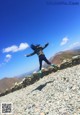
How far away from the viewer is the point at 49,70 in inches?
869

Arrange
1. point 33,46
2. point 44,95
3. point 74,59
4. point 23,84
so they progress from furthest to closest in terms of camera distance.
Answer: point 23,84, point 74,59, point 33,46, point 44,95

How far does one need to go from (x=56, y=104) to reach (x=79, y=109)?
1.83 meters

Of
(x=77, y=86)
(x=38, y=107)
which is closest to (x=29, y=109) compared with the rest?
(x=38, y=107)

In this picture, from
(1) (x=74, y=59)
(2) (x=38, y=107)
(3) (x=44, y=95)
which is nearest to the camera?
(2) (x=38, y=107)

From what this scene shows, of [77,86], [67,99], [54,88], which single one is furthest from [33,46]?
[67,99]

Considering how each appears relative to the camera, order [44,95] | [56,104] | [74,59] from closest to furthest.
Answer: [56,104] → [44,95] → [74,59]

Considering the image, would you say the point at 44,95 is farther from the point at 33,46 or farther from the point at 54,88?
the point at 33,46

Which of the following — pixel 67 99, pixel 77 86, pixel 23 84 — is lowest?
pixel 67 99

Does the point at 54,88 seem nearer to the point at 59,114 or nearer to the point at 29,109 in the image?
the point at 29,109

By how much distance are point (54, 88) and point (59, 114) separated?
430 cm

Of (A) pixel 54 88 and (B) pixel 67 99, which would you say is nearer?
(B) pixel 67 99

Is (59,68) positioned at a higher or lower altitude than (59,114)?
higher

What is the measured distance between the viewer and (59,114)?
10.1 meters

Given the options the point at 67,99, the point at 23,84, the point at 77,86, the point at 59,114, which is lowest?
the point at 59,114
